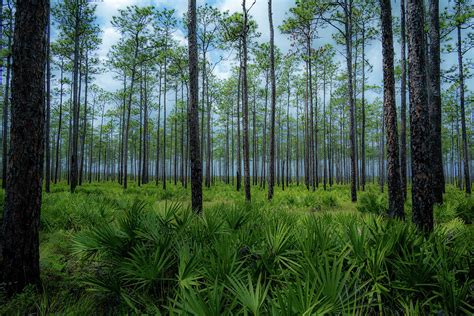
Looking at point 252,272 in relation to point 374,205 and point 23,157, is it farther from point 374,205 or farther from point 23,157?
point 374,205

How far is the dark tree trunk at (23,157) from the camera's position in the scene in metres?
3.58

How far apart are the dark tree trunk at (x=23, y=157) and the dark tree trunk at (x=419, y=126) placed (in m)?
7.34

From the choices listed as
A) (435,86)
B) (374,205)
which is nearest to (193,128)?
(374,205)

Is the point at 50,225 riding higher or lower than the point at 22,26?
lower

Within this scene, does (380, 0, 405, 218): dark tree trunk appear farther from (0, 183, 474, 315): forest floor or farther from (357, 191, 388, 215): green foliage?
(0, 183, 474, 315): forest floor

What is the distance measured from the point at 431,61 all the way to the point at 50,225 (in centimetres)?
1674

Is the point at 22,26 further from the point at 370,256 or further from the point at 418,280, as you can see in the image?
the point at 418,280

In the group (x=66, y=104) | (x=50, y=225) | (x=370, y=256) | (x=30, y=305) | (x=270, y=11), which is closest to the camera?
(x=370, y=256)

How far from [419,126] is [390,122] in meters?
2.47

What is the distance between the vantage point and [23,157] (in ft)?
11.8

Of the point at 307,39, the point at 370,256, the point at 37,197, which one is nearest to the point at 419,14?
the point at 370,256

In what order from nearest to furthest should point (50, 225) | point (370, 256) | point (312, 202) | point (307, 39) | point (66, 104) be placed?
point (370, 256), point (50, 225), point (312, 202), point (307, 39), point (66, 104)

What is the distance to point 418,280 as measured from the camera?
113 inches

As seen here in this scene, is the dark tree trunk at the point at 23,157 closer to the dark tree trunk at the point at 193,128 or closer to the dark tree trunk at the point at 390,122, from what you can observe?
the dark tree trunk at the point at 193,128
